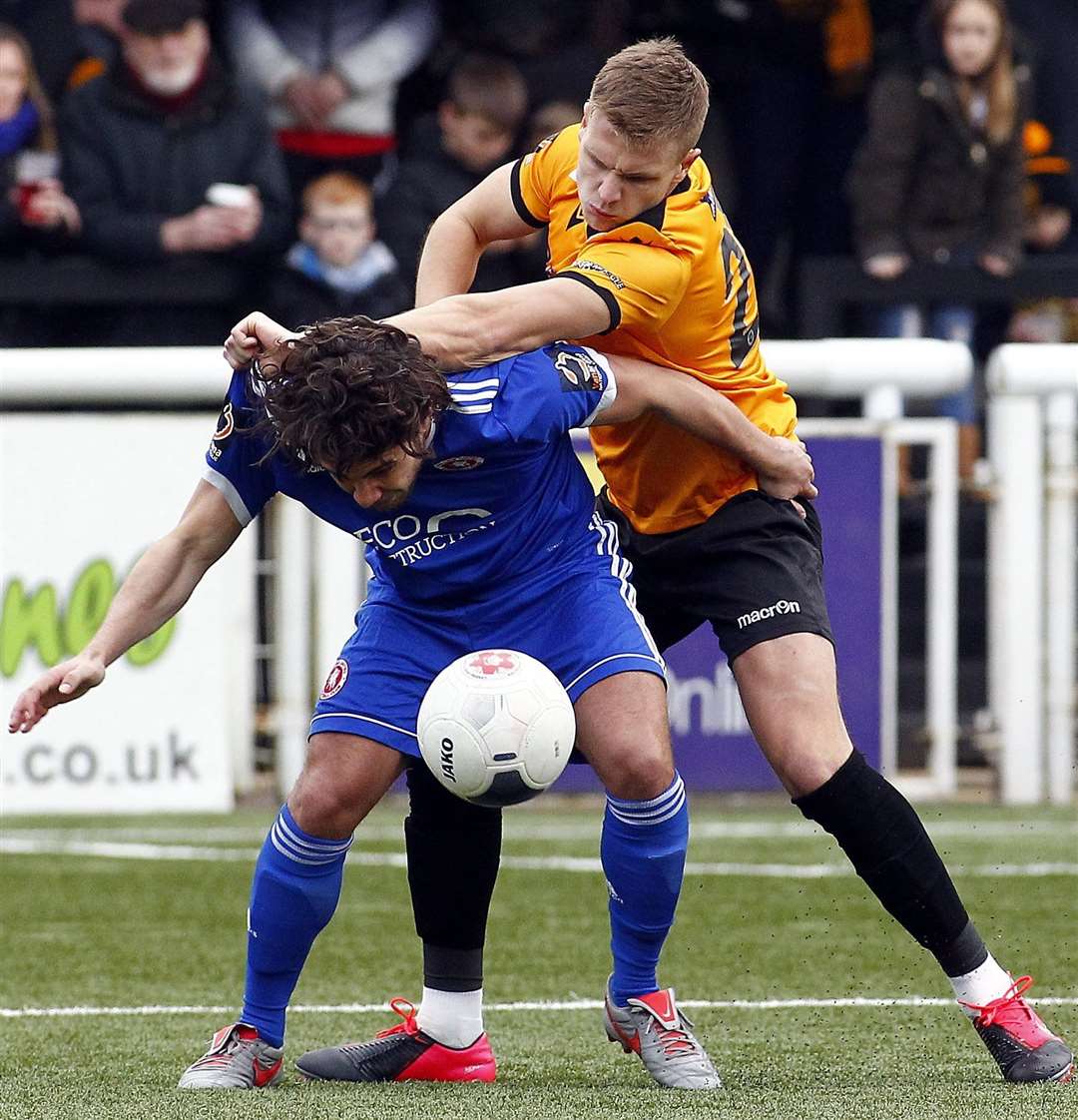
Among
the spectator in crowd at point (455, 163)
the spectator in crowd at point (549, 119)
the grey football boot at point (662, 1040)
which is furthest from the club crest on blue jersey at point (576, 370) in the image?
the spectator in crowd at point (549, 119)

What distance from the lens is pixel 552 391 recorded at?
4.25 m

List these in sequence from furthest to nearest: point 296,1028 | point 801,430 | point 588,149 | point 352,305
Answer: point 352,305
point 801,430
point 296,1028
point 588,149

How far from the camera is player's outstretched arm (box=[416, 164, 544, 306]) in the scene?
482cm

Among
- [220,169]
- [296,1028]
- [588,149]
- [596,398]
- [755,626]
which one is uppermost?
[220,169]

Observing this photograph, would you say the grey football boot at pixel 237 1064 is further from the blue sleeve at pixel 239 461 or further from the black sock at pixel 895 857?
the black sock at pixel 895 857

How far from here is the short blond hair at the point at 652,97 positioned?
13.8 feet

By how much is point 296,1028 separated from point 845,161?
6.17 metres

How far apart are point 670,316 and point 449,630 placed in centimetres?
71

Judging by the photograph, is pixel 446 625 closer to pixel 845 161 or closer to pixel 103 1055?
pixel 103 1055

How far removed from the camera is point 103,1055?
4.64 metres

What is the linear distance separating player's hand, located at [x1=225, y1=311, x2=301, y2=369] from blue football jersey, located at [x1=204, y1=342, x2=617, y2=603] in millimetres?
92

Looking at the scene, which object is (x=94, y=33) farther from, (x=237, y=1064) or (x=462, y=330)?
(x=237, y=1064)

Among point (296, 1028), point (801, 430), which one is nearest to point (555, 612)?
point (296, 1028)

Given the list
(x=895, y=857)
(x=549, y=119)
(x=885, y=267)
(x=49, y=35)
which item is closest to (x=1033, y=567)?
(x=885, y=267)
